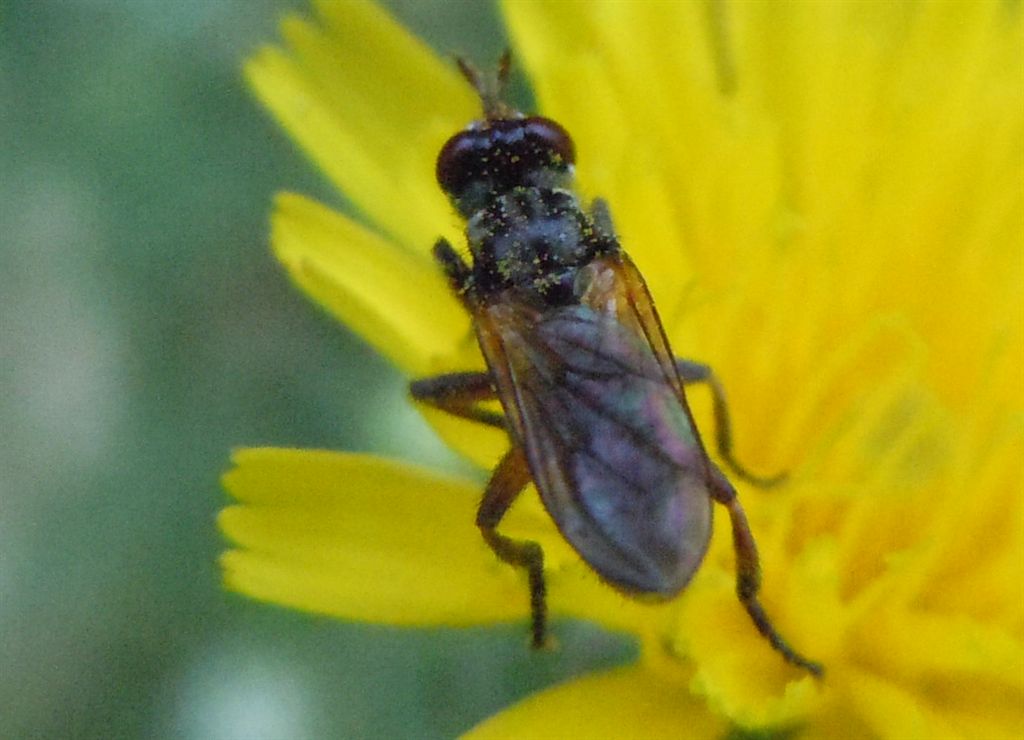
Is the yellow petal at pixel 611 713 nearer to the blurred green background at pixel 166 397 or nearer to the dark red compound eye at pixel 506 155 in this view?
the blurred green background at pixel 166 397

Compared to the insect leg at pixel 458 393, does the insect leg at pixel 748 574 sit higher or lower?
lower

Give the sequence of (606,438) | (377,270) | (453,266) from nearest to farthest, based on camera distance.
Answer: (606,438) < (453,266) < (377,270)

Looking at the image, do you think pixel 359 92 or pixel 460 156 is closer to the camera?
pixel 460 156

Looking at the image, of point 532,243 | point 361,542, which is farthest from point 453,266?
point 361,542

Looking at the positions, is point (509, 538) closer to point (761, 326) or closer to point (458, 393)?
point (458, 393)

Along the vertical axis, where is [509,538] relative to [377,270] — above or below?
below

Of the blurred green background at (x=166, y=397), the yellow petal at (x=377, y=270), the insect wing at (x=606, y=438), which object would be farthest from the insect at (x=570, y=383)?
the blurred green background at (x=166, y=397)
